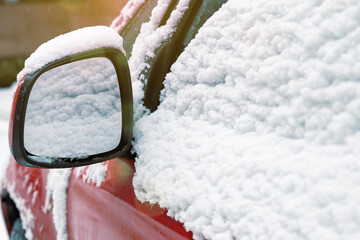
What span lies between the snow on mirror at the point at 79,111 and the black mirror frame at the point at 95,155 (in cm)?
2

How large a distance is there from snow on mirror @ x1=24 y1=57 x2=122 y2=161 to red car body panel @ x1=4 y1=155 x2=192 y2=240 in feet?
0.48

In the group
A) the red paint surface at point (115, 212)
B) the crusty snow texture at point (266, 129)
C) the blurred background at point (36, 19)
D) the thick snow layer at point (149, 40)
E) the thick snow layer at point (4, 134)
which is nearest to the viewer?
the crusty snow texture at point (266, 129)

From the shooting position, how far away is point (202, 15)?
139 centimetres

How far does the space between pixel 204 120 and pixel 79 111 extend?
0.47 meters

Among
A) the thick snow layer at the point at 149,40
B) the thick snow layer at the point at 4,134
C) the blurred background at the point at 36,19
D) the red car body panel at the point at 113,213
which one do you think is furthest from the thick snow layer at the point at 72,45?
the blurred background at the point at 36,19

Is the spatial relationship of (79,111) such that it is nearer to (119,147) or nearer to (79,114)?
(79,114)

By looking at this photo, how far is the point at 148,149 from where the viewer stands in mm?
1377

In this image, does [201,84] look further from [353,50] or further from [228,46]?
[353,50]

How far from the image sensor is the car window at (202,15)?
4.41 feet

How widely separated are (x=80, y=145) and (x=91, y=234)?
16.7 inches

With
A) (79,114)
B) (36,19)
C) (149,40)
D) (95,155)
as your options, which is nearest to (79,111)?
(79,114)

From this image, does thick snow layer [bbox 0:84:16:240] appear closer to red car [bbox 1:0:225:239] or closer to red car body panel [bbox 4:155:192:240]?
red car body panel [bbox 4:155:192:240]

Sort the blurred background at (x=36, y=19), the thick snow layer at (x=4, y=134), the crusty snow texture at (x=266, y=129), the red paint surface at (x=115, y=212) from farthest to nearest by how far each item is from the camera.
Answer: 1. the blurred background at (x=36, y=19)
2. the thick snow layer at (x=4, y=134)
3. the red paint surface at (x=115, y=212)
4. the crusty snow texture at (x=266, y=129)

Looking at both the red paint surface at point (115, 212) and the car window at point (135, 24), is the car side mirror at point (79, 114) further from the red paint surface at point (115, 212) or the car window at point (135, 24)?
the car window at point (135, 24)
